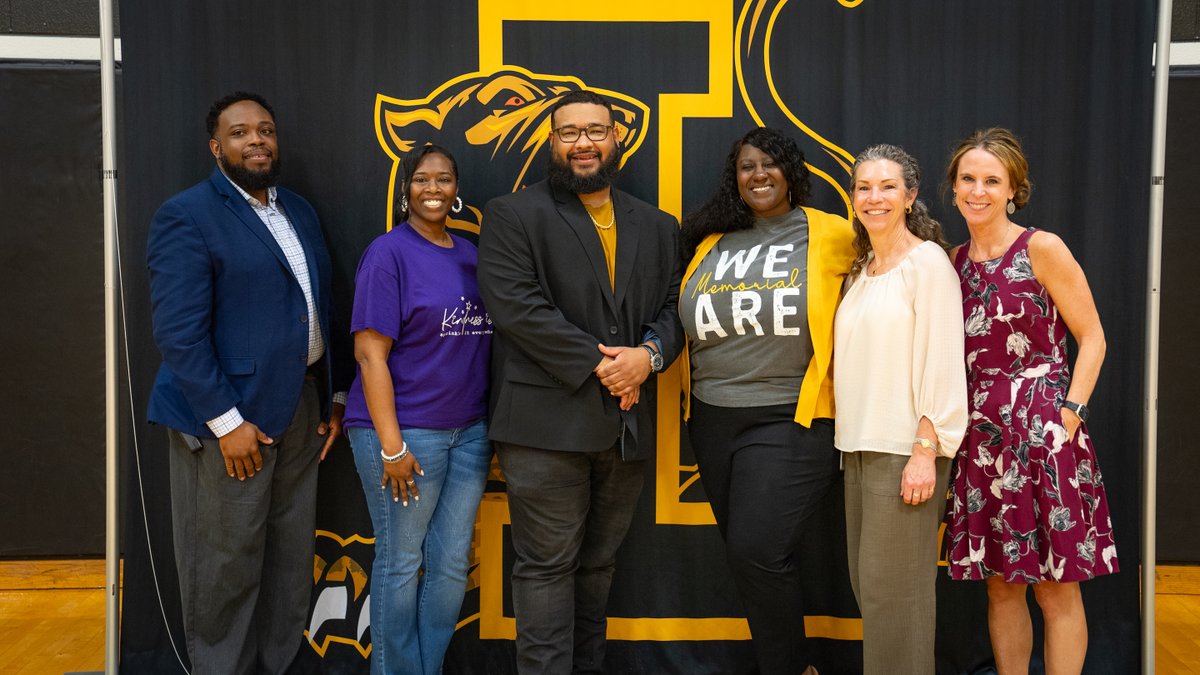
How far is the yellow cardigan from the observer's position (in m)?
2.37

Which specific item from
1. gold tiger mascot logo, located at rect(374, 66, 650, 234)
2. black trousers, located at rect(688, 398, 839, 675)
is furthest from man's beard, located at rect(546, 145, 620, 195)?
black trousers, located at rect(688, 398, 839, 675)

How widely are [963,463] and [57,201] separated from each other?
12.0 feet

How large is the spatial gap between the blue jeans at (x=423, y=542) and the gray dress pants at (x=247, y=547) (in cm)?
23

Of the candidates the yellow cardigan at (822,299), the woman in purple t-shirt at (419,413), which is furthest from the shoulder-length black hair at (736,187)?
the woman in purple t-shirt at (419,413)

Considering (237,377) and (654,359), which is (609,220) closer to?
(654,359)

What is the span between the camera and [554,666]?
8.19 feet

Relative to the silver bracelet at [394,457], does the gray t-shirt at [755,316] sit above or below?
above

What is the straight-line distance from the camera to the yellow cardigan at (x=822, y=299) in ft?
7.77

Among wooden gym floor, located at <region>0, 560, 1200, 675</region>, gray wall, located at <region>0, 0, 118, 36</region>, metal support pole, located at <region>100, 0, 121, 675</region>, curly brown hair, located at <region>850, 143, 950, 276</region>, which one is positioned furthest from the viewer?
gray wall, located at <region>0, 0, 118, 36</region>

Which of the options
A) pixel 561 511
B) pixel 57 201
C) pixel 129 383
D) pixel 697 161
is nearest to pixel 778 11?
pixel 697 161

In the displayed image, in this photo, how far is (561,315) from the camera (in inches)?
94.3

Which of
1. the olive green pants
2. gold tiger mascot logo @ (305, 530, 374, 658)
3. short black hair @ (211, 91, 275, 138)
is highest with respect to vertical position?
short black hair @ (211, 91, 275, 138)

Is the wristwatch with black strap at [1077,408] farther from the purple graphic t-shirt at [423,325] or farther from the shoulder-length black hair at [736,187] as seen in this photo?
the purple graphic t-shirt at [423,325]

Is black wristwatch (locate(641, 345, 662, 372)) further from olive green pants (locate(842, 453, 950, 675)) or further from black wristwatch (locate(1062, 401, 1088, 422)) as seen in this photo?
black wristwatch (locate(1062, 401, 1088, 422))
